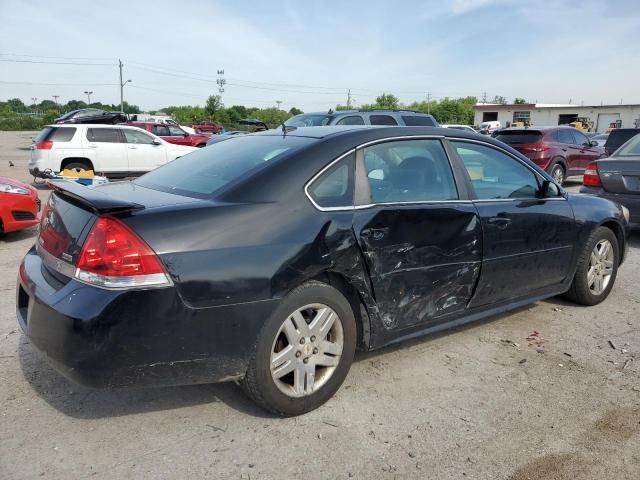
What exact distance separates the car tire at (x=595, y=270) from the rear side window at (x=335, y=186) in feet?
8.14

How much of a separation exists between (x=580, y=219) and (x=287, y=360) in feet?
9.57

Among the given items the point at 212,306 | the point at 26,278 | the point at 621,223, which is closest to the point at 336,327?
the point at 212,306

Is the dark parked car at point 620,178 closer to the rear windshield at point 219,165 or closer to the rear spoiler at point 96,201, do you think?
the rear windshield at point 219,165

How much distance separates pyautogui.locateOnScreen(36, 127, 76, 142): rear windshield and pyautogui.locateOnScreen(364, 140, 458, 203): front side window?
11671 millimetres

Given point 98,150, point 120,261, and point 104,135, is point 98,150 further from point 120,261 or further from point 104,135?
point 120,261

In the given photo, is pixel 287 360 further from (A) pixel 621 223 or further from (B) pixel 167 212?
(A) pixel 621 223

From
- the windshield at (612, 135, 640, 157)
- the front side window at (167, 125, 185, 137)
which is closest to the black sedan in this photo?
the windshield at (612, 135, 640, 157)

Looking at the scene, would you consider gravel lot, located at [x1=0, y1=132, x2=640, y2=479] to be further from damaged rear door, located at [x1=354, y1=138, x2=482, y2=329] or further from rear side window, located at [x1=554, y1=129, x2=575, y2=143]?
rear side window, located at [x1=554, y1=129, x2=575, y2=143]

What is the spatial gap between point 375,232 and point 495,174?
4.58 ft

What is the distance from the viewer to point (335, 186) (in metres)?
3.06

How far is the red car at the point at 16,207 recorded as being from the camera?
6672 mm

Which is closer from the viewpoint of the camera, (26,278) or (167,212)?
(167,212)

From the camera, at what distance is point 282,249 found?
2717mm

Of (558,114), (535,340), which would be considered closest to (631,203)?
(535,340)
